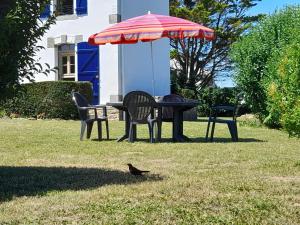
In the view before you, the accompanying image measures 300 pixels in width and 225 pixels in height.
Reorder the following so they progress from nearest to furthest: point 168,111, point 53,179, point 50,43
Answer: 1. point 53,179
2. point 168,111
3. point 50,43

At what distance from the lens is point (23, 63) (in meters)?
→ 5.85

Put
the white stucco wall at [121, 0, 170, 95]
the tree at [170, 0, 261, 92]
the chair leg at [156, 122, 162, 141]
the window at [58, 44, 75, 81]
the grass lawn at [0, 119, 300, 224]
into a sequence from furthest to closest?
the tree at [170, 0, 261, 92] → the window at [58, 44, 75, 81] → the white stucco wall at [121, 0, 170, 95] → the chair leg at [156, 122, 162, 141] → the grass lawn at [0, 119, 300, 224]

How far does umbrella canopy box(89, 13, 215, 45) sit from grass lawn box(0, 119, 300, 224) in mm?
2137

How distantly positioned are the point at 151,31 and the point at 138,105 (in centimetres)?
142

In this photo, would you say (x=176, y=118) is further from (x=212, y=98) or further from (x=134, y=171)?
(x=212, y=98)

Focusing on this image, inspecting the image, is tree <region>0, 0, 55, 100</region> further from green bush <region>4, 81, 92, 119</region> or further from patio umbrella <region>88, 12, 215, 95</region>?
green bush <region>4, 81, 92, 119</region>

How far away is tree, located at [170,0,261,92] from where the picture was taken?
94.7ft

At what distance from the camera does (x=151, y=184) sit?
573 cm

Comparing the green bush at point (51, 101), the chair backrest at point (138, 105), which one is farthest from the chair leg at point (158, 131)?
the green bush at point (51, 101)

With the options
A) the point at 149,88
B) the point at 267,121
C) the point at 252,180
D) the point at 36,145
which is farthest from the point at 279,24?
the point at 252,180

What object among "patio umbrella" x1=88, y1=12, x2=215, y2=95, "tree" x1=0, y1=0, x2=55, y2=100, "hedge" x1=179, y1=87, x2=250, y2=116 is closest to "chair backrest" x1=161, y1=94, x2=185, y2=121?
"patio umbrella" x1=88, y1=12, x2=215, y2=95

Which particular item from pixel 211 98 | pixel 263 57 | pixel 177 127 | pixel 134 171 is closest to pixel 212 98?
pixel 211 98

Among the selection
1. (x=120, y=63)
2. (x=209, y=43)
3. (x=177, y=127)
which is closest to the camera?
(x=177, y=127)

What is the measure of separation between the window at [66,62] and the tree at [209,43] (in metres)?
9.06
